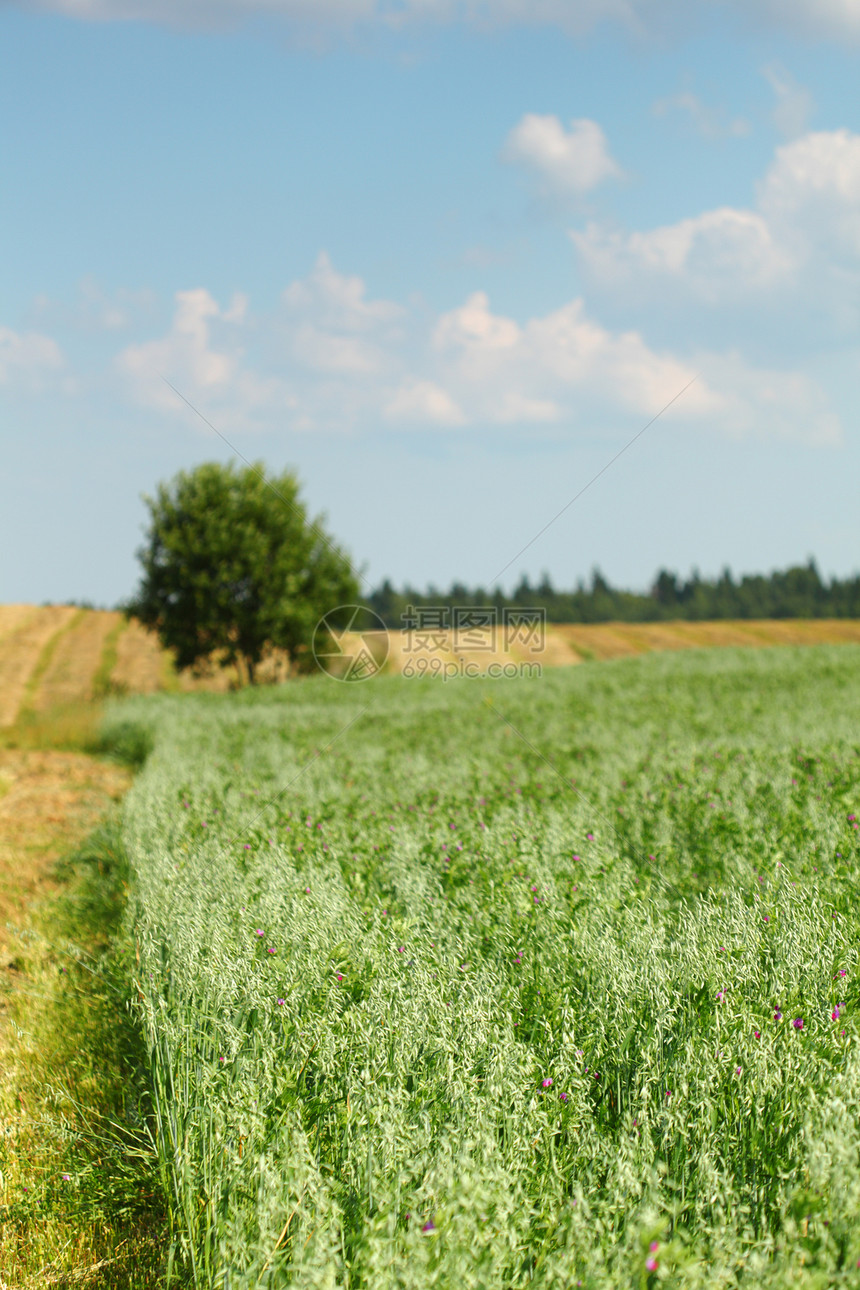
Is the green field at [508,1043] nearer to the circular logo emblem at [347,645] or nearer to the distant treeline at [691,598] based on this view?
the circular logo emblem at [347,645]

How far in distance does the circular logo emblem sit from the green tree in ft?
7.97

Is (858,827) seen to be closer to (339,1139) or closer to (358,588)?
(339,1139)

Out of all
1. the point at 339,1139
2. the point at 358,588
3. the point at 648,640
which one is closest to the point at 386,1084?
the point at 339,1139

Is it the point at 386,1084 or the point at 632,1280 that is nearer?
the point at 632,1280

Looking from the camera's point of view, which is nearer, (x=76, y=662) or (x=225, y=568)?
(x=225, y=568)

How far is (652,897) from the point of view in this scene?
475 centimetres

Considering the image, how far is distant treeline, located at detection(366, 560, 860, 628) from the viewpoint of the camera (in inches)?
4500

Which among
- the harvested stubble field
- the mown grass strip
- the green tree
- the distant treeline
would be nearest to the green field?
the mown grass strip

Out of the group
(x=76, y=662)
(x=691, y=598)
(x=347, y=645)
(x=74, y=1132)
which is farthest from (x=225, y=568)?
(x=691, y=598)

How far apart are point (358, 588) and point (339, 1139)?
126 feet

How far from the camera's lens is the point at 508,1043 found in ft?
9.80

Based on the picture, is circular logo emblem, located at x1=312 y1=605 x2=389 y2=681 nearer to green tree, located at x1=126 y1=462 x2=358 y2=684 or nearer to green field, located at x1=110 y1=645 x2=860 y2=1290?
green tree, located at x1=126 y1=462 x2=358 y2=684

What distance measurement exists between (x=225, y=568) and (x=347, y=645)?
36.9 ft

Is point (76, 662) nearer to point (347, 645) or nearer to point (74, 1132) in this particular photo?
point (347, 645)
